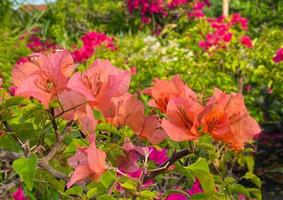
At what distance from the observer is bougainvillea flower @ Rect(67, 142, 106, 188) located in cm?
110

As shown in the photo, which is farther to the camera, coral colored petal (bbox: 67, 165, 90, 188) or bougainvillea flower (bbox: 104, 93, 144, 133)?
bougainvillea flower (bbox: 104, 93, 144, 133)

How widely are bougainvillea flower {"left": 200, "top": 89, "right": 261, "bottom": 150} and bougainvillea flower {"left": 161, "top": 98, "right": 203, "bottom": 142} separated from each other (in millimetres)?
17

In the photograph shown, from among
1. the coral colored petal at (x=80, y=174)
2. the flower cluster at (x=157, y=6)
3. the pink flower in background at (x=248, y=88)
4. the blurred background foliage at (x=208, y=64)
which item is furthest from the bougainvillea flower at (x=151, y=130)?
the flower cluster at (x=157, y=6)

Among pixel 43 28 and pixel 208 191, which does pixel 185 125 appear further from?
pixel 43 28

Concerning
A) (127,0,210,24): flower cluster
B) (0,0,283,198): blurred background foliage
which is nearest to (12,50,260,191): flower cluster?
(0,0,283,198): blurred background foliage

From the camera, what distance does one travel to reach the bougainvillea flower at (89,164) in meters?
1.10

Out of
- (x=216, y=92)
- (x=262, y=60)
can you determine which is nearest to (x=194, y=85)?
(x=262, y=60)

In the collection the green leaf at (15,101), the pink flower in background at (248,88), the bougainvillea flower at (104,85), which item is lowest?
the pink flower in background at (248,88)

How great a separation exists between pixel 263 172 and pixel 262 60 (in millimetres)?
856

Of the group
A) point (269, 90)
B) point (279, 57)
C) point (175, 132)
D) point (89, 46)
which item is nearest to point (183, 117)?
point (175, 132)

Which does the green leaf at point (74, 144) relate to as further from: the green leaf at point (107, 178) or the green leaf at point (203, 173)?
the green leaf at point (203, 173)

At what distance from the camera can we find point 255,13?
9.09 m

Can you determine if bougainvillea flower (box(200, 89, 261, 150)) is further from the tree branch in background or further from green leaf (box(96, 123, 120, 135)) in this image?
green leaf (box(96, 123, 120, 135))

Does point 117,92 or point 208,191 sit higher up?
point 117,92
